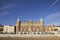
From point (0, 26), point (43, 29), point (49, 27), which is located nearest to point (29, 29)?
point (43, 29)

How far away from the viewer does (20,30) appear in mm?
98625

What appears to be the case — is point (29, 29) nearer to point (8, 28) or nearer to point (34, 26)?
point (34, 26)

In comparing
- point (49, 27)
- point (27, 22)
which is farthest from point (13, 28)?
point (49, 27)

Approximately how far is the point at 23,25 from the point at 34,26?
339 inches

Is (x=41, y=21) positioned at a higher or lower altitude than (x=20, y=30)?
higher

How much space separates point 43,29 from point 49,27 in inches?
445

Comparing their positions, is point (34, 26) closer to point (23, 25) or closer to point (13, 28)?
point (23, 25)

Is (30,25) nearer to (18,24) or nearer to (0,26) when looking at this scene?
(18,24)

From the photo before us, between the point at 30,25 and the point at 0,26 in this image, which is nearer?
the point at 30,25

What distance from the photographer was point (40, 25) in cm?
10206

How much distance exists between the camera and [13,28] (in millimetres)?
102500

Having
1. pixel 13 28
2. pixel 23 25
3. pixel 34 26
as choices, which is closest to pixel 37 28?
pixel 34 26

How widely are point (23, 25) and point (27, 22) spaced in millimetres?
3930

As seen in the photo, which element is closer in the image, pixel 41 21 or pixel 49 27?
pixel 41 21
